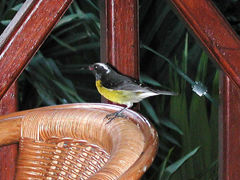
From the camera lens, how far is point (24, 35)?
0.74 metres

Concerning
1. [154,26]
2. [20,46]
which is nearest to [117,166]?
[20,46]

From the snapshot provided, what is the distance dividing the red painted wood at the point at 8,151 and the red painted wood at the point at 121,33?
18 centimetres

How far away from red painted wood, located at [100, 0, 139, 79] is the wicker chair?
0.18 meters

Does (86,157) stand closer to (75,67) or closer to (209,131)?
(209,131)

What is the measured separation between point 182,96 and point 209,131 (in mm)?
138

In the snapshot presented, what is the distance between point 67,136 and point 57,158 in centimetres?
4

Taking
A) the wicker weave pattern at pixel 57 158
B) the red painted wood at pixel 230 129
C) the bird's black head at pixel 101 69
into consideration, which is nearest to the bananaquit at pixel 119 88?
the bird's black head at pixel 101 69

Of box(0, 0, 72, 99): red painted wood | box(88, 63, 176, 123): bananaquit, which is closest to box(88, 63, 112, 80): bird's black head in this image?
box(88, 63, 176, 123): bananaquit

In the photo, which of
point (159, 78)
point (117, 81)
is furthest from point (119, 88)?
point (159, 78)

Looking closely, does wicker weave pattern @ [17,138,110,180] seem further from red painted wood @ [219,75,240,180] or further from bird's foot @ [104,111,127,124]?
red painted wood @ [219,75,240,180]

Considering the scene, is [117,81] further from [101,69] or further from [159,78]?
[159,78]

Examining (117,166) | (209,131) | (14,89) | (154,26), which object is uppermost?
(117,166)

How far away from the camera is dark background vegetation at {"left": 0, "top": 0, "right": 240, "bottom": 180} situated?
4.72 feet

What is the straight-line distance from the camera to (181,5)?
29.3 inches
